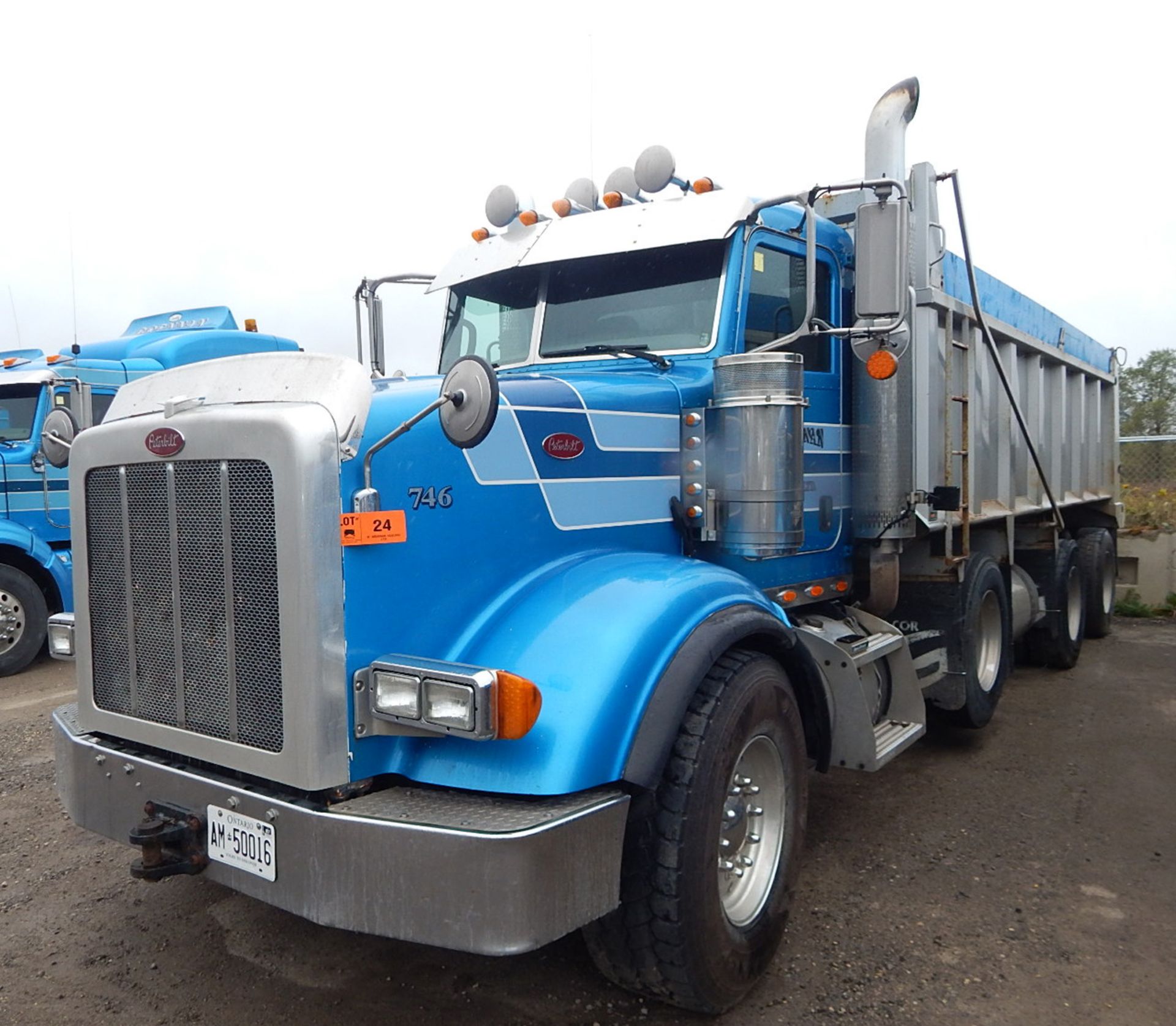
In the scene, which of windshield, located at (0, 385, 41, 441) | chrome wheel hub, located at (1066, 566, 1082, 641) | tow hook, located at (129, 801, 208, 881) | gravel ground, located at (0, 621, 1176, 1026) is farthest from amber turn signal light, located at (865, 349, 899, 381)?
windshield, located at (0, 385, 41, 441)

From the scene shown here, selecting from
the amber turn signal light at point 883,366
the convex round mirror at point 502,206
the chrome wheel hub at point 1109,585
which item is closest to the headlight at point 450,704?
the amber turn signal light at point 883,366

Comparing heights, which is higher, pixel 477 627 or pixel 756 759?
pixel 477 627

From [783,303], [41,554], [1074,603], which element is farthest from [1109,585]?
[41,554]

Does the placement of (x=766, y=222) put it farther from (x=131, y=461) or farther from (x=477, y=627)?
(x=131, y=461)

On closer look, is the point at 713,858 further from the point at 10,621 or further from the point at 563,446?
the point at 10,621

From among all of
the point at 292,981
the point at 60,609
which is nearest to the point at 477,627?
the point at 292,981

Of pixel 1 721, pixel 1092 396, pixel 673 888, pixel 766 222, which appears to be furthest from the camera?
pixel 1092 396

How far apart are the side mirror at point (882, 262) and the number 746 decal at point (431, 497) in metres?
1.80

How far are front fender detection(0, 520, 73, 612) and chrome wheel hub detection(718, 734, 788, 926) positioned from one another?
6.71 meters

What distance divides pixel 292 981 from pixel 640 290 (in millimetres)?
2877

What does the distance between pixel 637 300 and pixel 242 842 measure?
2595mm

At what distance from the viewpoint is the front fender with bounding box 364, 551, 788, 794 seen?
97.0 inches

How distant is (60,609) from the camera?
8133mm

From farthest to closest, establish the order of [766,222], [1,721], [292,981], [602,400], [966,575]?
[1,721] < [966,575] < [766,222] < [602,400] < [292,981]
